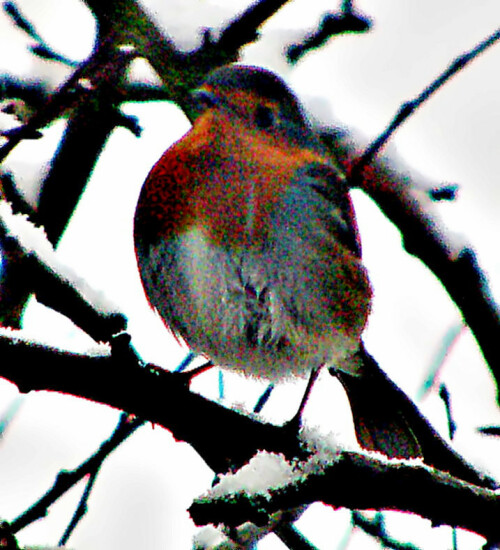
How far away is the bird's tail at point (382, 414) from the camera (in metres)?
3.42

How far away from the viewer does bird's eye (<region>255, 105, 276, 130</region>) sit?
10.8 ft

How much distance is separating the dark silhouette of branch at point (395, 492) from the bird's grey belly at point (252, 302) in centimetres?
94

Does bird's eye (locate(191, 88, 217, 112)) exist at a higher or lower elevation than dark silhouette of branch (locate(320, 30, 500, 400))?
higher

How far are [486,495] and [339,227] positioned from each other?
146 cm

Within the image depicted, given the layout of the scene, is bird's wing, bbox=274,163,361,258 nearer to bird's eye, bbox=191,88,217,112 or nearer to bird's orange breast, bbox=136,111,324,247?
bird's orange breast, bbox=136,111,324,247

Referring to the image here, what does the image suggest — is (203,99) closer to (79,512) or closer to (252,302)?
(252,302)

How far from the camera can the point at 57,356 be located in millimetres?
2088

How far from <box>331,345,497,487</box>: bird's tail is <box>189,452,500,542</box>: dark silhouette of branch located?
118 cm

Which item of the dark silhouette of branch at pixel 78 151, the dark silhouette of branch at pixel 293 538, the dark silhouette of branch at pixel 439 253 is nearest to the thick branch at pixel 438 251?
the dark silhouette of branch at pixel 439 253

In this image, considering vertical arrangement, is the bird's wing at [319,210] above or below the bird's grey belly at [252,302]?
above

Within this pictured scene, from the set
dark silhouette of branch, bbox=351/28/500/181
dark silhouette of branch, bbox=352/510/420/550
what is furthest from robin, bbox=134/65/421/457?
dark silhouette of branch, bbox=351/28/500/181

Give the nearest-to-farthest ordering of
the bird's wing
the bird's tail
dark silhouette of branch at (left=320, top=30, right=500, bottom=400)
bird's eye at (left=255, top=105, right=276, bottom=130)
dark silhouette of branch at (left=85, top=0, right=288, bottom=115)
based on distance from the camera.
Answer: dark silhouette of branch at (left=85, top=0, right=288, bottom=115) → dark silhouette of branch at (left=320, top=30, right=500, bottom=400) → the bird's wing → bird's eye at (left=255, top=105, right=276, bottom=130) → the bird's tail

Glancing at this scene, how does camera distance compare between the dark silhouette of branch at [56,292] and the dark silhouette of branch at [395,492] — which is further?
the dark silhouette of branch at [56,292]

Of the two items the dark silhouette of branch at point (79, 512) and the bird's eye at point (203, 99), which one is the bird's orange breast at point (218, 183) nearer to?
the bird's eye at point (203, 99)
